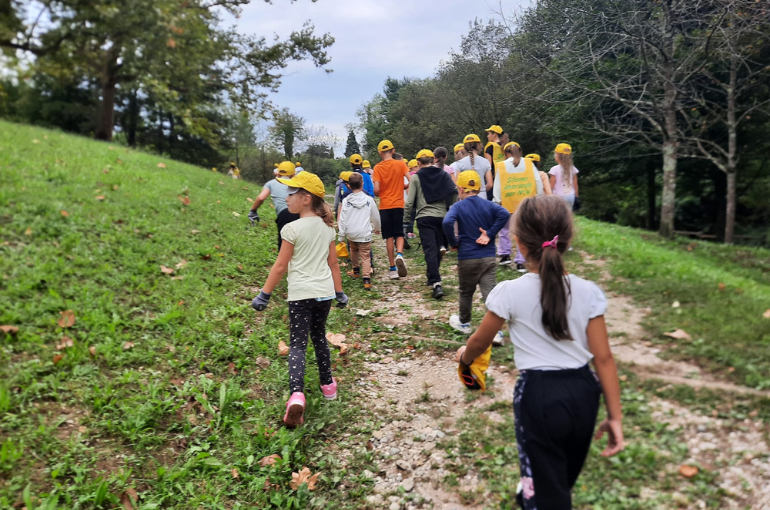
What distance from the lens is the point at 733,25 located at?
899 cm

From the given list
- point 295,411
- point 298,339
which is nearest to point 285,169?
point 298,339

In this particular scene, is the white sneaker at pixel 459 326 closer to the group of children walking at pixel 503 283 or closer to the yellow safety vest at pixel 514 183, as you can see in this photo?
the group of children walking at pixel 503 283

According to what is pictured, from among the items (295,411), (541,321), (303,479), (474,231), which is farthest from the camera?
(474,231)

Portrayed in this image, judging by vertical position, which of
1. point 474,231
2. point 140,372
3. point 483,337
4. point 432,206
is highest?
point 432,206

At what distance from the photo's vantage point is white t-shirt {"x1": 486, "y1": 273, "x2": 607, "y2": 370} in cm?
195

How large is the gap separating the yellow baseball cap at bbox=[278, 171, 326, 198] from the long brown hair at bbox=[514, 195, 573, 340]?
2025mm

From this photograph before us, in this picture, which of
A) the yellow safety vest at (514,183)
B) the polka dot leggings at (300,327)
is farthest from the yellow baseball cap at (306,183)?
the yellow safety vest at (514,183)

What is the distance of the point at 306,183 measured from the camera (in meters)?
3.74

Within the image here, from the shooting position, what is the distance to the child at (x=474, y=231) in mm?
4934

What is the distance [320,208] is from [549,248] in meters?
2.32

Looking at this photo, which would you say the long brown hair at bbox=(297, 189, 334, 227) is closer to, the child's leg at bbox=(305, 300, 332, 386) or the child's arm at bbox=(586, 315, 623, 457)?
the child's leg at bbox=(305, 300, 332, 386)

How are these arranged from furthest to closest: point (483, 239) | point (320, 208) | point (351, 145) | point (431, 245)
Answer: point (351, 145) → point (431, 245) → point (483, 239) → point (320, 208)

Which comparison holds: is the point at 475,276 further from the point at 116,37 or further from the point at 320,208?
the point at 116,37

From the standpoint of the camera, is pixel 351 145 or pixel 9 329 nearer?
pixel 9 329
